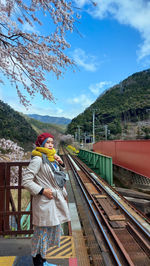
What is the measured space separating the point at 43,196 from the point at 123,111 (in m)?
105

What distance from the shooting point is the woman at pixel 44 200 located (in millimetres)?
1906

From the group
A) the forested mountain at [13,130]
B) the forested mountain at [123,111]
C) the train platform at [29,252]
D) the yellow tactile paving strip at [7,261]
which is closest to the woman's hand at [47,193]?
the train platform at [29,252]

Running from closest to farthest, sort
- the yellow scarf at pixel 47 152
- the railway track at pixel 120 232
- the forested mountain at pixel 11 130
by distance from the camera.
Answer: the yellow scarf at pixel 47 152
the railway track at pixel 120 232
the forested mountain at pixel 11 130

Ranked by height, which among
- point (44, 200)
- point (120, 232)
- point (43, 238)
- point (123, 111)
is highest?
point (123, 111)

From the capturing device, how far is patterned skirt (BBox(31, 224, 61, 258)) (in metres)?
1.98

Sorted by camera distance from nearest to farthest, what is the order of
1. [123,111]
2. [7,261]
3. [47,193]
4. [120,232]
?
[47,193] → [7,261] → [120,232] → [123,111]

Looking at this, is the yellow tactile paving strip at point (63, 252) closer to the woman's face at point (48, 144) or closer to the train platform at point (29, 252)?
the train platform at point (29, 252)

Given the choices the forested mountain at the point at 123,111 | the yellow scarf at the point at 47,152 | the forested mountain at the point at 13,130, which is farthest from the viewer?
the forested mountain at the point at 123,111

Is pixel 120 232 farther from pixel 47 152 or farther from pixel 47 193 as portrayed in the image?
pixel 47 152

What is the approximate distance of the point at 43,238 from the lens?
6.51 feet

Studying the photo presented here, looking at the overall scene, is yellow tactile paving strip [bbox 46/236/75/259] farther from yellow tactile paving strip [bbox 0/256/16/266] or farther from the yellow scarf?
the yellow scarf

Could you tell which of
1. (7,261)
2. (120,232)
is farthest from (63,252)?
(120,232)

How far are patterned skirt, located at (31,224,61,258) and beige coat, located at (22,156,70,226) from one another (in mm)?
127

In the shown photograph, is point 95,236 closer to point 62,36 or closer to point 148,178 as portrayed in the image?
point 62,36
